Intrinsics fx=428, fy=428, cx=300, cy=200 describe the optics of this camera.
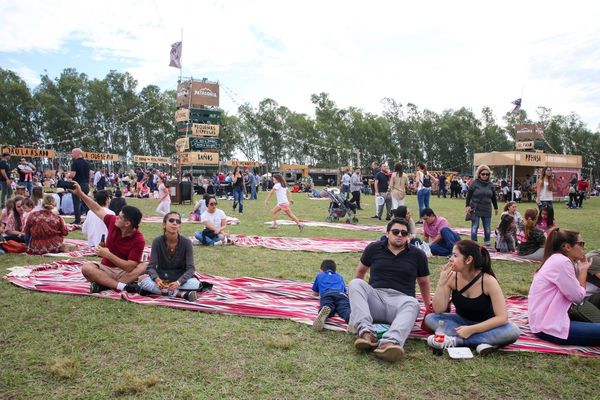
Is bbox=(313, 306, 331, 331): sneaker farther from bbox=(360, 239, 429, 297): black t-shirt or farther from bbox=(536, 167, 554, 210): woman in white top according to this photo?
bbox=(536, 167, 554, 210): woman in white top

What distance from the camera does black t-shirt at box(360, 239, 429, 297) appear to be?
426cm

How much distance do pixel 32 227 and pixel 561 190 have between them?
28.9m

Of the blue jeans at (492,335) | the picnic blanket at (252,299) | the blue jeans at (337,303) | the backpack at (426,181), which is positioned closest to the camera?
the blue jeans at (492,335)

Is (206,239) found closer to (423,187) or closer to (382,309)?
(382,309)

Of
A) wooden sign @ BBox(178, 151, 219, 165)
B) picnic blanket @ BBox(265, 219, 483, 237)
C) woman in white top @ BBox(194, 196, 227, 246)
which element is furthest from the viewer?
wooden sign @ BBox(178, 151, 219, 165)

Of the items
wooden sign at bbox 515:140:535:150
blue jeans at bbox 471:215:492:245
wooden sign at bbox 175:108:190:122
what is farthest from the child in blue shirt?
wooden sign at bbox 515:140:535:150

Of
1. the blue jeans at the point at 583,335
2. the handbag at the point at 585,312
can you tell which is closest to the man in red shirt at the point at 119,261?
the blue jeans at the point at 583,335

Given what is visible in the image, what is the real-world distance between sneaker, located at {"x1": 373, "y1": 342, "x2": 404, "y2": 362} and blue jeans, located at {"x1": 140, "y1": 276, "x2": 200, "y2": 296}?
2.60m

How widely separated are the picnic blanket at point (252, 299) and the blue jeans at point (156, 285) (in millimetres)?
105

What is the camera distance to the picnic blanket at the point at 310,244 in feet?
28.5

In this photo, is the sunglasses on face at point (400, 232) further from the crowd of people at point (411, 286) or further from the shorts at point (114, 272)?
the shorts at point (114, 272)

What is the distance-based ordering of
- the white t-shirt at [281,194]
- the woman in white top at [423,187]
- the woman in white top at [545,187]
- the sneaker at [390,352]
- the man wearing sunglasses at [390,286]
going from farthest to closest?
the woman in white top at [423,187], the woman in white top at [545,187], the white t-shirt at [281,194], the man wearing sunglasses at [390,286], the sneaker at [390,352]

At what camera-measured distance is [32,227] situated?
7.73 metres

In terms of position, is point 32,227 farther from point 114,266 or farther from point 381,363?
point 381,363
